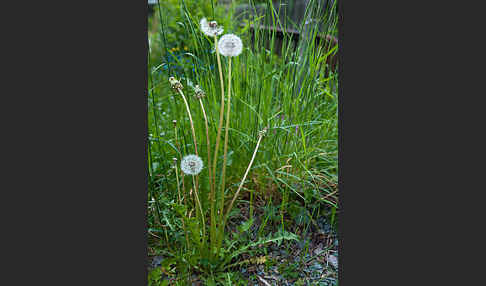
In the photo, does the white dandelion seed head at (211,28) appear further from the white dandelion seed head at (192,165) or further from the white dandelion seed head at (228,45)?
the white dandelion seed head at (192,165)

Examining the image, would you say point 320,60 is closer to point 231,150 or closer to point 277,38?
point 277,38

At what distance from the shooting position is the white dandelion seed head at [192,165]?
1.15 meters

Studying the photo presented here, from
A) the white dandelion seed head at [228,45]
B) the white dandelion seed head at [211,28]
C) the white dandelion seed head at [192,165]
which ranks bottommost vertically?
the white dandelion seed head at [192,165]

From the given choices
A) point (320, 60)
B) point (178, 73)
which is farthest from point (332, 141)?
point (178, 73)

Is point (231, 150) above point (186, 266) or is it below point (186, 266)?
above

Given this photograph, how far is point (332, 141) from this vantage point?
143 centimetres

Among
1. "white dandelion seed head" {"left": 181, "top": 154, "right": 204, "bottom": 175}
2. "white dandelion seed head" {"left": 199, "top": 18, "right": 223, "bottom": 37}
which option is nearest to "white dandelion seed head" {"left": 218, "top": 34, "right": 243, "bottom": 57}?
"white dandelion seed head" {"left": 199, "top": 18, "right": 223, "bottom": 37}

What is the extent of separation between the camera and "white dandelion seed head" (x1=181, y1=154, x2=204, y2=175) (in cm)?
115

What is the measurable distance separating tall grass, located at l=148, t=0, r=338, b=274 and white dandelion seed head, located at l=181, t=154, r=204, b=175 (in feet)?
0.26

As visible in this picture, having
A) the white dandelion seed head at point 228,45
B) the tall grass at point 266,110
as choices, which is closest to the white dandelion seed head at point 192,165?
the tall grass at point 266,110

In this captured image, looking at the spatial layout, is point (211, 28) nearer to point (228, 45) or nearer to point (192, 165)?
point (228, 45)

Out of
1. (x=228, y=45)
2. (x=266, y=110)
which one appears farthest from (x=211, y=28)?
(x=266, y=110)

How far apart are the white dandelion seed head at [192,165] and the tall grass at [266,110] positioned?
8cm

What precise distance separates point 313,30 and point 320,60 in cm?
13
